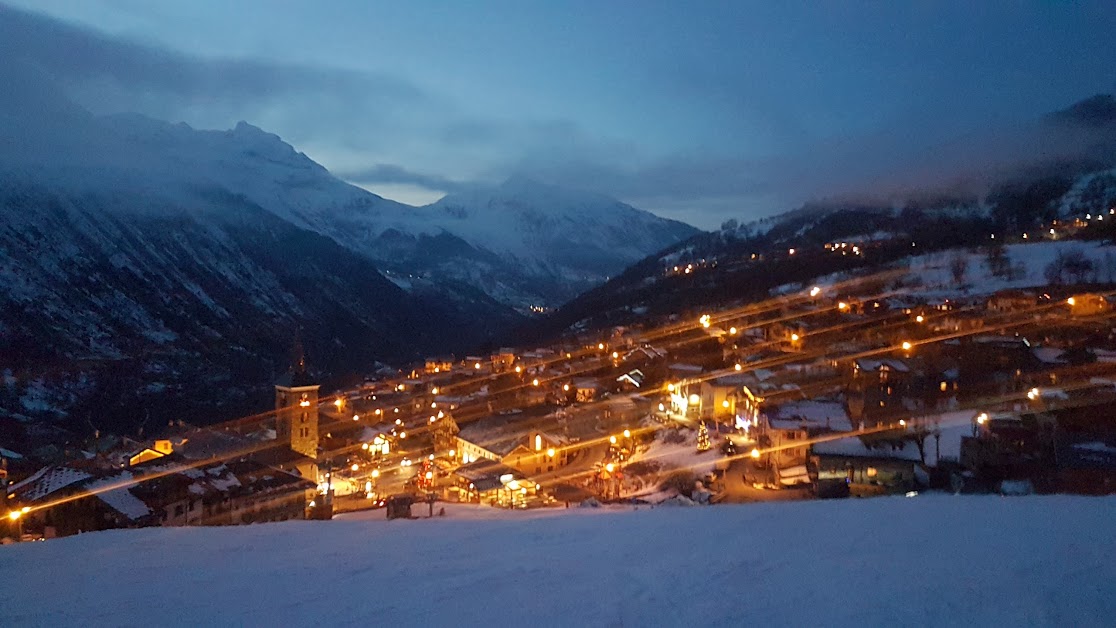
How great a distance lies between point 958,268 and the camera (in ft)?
Answer: 200

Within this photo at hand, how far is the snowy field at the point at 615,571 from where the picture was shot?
5.35m

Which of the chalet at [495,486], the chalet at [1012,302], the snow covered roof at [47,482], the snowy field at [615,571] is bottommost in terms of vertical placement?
the chalet at [495,486]

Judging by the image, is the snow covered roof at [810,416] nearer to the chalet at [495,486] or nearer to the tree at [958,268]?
the chalet at [495,486]

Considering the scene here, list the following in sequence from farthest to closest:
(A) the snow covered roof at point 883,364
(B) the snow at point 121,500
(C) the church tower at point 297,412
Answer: (C) the church tower at point 297,412 → (A) the snow covered roof at point 883,364 → (B) the snow at point 121,500

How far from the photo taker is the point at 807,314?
48.7m

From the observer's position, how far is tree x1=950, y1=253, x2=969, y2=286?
58.0 meters

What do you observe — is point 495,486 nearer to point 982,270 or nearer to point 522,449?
point 522,449

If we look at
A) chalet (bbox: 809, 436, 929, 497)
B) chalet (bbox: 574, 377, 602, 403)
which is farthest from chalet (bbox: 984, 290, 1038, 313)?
chalet (bbox: 809, 436, 929, 497)

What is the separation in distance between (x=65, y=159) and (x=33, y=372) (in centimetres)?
12543

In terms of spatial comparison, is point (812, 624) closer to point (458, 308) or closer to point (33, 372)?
point (33, 372)

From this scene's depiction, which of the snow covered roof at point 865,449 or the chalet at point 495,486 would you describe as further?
the chalet at point 495,486

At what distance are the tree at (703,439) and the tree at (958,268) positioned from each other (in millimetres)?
43238

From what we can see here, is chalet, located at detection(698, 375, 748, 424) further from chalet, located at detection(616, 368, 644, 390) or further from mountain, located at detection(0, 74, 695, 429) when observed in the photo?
mountain, located at detection(0, 74, 695, 429)

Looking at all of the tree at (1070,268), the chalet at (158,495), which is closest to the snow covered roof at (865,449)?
the chalet at (158,495)
